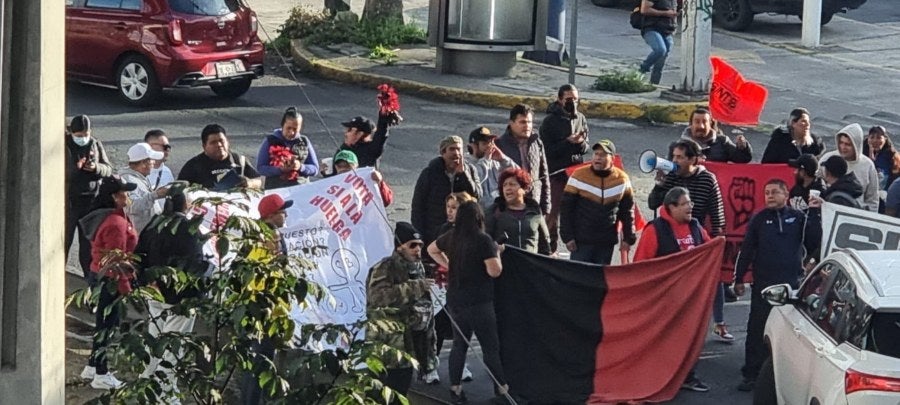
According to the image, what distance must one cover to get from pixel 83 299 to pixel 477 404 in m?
4.41

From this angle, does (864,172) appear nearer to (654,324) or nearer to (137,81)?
(654,324)

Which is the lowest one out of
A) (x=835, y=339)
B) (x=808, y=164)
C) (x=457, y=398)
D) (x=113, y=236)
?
(x=457, y=398)

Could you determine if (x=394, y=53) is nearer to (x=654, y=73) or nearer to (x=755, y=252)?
(x=654, y=73)

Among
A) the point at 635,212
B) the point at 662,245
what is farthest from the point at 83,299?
the point at 635,212

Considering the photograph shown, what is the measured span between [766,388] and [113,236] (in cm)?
433

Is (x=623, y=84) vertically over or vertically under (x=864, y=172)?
under

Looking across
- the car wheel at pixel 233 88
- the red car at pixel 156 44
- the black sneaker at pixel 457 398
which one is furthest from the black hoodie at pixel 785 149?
the car wheel at pixel 233 88

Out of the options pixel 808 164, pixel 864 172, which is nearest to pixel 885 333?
pixel 808 164

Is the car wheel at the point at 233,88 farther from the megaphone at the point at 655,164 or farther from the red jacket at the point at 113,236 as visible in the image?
the red jacket at the point at 113,236

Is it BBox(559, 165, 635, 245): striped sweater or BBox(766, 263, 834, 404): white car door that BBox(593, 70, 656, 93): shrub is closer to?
BBox(559, 165, 635, 245): striped sweater

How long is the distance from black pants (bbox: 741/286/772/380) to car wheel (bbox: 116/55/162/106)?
9713 mm

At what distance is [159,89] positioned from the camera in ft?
61.0

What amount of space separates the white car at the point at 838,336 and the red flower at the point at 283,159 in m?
3.76

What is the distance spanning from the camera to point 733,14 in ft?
86.1
